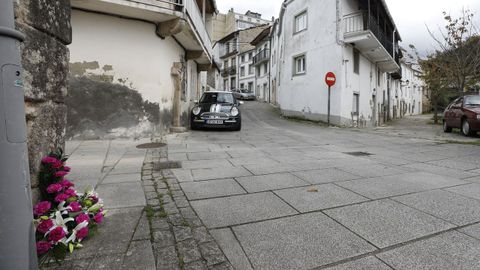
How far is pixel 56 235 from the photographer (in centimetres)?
186

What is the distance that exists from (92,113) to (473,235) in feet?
25.4

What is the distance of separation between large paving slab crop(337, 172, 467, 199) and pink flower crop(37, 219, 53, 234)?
3059 mm

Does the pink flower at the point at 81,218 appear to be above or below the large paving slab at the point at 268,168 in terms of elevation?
above

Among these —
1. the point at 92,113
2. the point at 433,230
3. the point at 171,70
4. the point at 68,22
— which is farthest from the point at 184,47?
the point at 433,230

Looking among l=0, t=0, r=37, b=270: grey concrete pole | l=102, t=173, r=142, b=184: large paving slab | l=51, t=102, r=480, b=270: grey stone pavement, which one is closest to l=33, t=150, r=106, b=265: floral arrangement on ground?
l=51, t=102, r=480, b=270: grey stone pavement

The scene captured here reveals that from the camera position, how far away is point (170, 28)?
802 centimetres

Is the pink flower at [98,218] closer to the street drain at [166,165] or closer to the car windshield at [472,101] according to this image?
the street drain at [166,165]

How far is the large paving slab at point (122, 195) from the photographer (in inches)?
117

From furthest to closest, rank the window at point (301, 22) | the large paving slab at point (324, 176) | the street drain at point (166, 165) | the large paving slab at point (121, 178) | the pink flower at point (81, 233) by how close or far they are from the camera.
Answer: the window at point (301, 22)
the street drain at point (166, 165)
the large paving slab at point (324, 176)
the large paving slab at point (121, 178)
the pink flower at point (81, 233)

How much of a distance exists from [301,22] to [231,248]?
58.7ft

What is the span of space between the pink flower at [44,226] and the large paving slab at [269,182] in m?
2.08

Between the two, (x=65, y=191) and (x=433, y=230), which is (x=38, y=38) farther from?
(x=433, y=230)

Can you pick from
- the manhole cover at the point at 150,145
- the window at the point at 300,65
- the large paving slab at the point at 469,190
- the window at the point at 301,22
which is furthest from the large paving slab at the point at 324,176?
the window at the point at 301,22

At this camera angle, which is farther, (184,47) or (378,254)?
(184,47)
